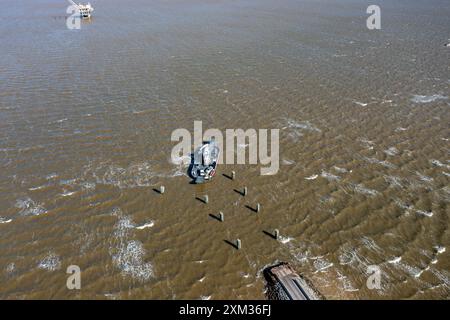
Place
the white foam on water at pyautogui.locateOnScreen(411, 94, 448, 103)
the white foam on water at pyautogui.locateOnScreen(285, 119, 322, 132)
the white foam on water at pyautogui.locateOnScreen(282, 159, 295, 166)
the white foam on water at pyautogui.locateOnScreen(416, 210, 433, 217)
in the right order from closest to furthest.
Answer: the white foam on water at pyautogui.locateOnScreen(416, 210, 433, 217)
the white foam on water at pyautogui.locateOnScreen(282, 159, 295, 166)
the white foam on water at pyautogui.locateOnScreen(285, 119, 322, 132)
the white foam on water at pyautogui.locateOnScreen(411, 94, 448, 103)

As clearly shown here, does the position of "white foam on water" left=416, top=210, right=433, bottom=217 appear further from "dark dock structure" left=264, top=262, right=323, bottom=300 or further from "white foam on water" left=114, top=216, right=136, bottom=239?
"white foam on water" left=114, top=216, right=136, bottom=239

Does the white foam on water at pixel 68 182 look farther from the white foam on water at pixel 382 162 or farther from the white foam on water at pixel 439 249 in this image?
the white foam on water at pixel 439 249

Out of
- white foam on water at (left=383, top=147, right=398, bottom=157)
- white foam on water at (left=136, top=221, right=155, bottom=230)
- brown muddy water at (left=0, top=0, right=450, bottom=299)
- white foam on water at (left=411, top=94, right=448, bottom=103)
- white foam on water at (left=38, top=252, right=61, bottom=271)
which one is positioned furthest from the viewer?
white foam on water at (left=411, top=94, right=448, bottom=103)

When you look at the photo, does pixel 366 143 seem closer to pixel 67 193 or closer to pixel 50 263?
pixel 67 193

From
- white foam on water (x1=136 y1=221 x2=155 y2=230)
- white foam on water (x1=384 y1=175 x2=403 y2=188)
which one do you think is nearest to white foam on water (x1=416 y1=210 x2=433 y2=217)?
white foam on water (x1=384 y1=175 x2=403 y2=188)

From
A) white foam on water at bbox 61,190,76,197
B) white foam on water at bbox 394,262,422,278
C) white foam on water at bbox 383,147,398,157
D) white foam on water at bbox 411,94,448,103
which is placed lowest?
white foam on water at bbox 394,262,422,278

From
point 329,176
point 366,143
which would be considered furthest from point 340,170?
point 366,143

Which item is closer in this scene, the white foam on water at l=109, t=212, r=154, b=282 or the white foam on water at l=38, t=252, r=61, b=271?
the white foam on water at l=109, t=212, r=154, b=282
